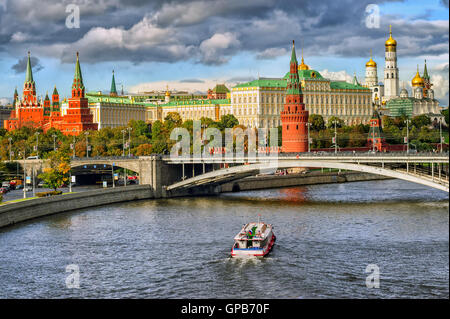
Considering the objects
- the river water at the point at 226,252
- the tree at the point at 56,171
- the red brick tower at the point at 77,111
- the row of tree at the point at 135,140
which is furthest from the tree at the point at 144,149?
the red brick tower at the point at 77,111

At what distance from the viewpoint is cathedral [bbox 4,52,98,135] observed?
15062 centimetres

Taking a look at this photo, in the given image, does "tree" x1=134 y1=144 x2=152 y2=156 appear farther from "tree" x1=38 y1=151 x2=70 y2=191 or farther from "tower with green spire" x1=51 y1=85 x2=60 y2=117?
"tower with green spire" x1=51 y1=85 x2=60 y2=117

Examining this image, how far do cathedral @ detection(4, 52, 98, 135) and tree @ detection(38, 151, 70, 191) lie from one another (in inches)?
2641

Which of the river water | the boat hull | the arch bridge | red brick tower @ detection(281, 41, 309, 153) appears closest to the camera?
the river water

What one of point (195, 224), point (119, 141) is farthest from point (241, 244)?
point (119, 141)

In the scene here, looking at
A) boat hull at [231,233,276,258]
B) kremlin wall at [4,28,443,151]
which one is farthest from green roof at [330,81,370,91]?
boat hull at [231,233,276,258]

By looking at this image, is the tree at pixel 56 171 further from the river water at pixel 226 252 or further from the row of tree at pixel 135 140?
the row of tree at pixel 135 140

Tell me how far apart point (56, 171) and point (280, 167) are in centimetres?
1935

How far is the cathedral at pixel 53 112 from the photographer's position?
494 feet

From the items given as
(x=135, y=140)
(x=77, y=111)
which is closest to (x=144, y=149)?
(x=135, y=140)

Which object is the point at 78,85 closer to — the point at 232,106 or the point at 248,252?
the point at 232,106

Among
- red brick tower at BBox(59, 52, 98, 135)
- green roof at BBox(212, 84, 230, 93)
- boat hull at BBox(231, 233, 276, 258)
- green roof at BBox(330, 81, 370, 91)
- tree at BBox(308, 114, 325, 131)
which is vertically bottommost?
boat hull at BBox(231, 233, 276, 258)

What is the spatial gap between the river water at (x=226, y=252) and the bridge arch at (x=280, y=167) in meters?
2.19

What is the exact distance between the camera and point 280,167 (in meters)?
70.9
